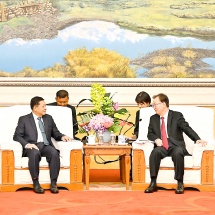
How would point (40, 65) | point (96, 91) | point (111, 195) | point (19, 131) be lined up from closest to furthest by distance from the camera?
1. point (111, 195)
2. point (19, 131)
3. point (96, 91)
4. point (40, 65)

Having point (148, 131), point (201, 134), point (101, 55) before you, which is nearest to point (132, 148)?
point (148, 131)

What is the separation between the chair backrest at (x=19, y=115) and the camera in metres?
9.74

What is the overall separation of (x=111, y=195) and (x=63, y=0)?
14.7 feet

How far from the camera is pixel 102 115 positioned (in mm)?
9711

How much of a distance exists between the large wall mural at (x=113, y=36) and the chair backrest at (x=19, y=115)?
7.07 ft

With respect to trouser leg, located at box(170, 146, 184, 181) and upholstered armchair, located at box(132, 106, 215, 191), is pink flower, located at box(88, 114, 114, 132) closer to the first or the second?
upholstered armchair, located at box(132, 106, 215, 191)

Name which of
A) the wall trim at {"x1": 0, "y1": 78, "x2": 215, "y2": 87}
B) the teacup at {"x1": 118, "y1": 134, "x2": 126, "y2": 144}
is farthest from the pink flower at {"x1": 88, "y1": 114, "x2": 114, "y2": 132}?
the wall trim at {"x1": 0, "y1": 78, "x2": 215, "y2": 87}

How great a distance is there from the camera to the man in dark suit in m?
9.02

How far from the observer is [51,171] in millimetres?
9031

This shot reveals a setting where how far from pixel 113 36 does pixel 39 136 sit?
3168mm

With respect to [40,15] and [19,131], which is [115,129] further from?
[40,15]


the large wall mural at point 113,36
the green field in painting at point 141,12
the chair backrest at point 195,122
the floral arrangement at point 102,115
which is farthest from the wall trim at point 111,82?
the chair backrest at point 195,122

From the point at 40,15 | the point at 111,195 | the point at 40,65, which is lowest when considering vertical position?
the point at 111,195

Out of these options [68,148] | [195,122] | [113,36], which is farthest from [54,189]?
[113,36]
